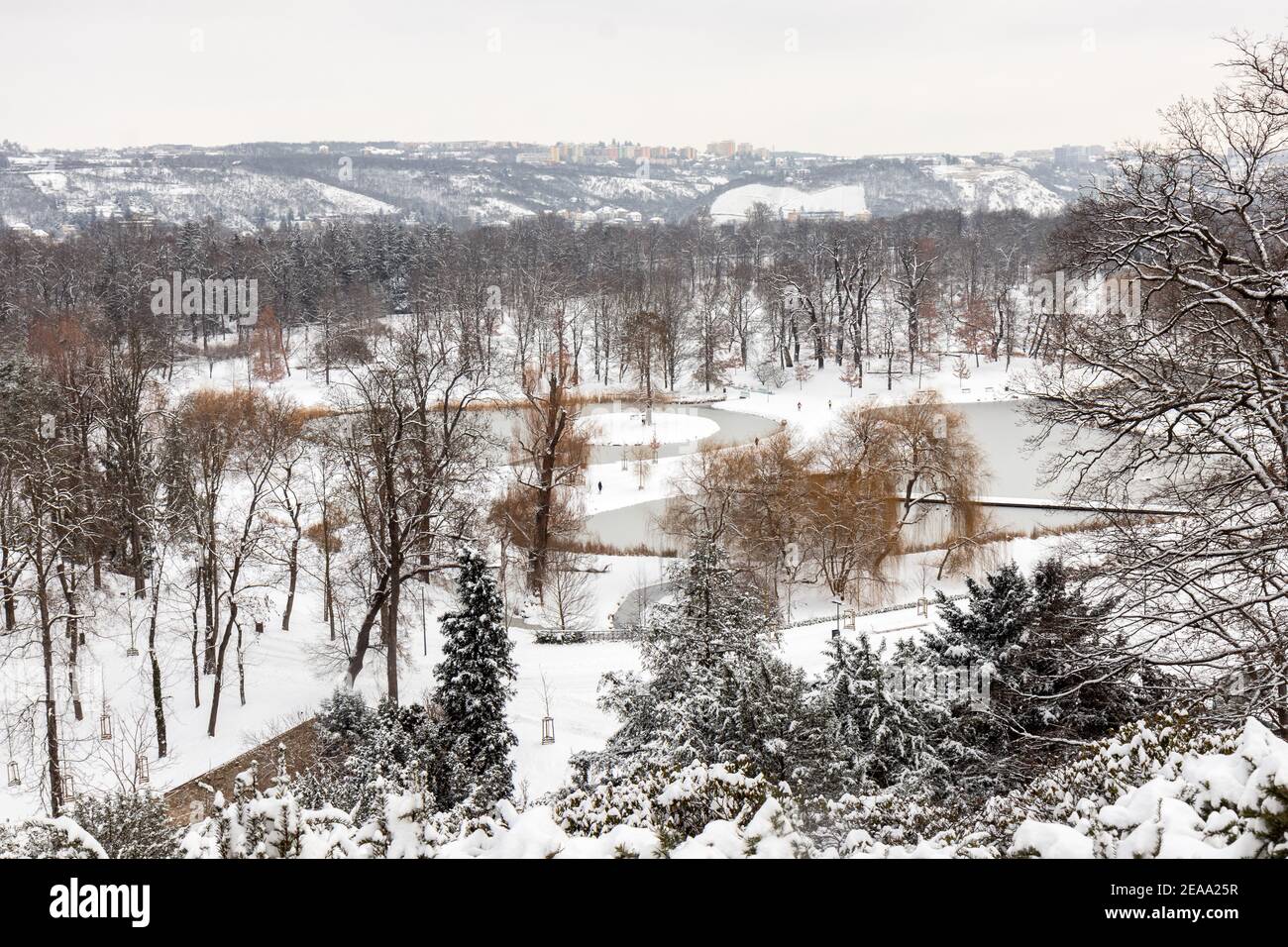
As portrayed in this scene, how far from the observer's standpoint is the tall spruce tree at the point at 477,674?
12.6m

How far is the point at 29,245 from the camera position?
68938 millimetres

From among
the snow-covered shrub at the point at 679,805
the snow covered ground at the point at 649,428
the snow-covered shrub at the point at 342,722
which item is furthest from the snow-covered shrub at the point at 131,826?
the snow covered ground at the point at 649,428

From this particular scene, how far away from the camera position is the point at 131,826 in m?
6.46

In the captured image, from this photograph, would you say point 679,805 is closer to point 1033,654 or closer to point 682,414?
point 1033,654

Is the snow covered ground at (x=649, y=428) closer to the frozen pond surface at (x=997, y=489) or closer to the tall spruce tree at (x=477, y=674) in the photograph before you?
the frozen pond surface at (x=997, y=489)

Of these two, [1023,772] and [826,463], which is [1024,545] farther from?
[1023,772]

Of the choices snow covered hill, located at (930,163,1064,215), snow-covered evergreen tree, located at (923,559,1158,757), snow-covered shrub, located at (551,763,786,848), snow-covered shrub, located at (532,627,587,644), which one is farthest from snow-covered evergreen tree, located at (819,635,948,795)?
snow covered hill, located at (930,163,1064,215)

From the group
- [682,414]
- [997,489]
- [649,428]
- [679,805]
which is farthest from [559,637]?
[682,414]

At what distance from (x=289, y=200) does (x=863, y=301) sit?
508ft

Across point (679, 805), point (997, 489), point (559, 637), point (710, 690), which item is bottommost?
point (559, 637)

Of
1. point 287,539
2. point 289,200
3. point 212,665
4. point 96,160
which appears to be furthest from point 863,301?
point 96,160

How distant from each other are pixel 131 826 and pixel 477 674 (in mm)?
6475

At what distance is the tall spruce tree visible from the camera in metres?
12.6
